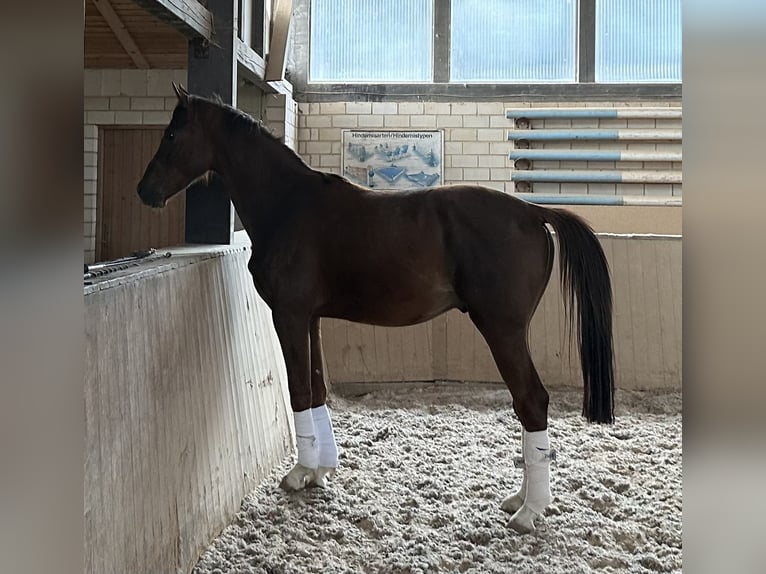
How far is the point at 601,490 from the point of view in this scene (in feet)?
9.61

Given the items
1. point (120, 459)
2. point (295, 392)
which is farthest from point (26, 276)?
point (295, 392)

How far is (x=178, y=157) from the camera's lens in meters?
3.10

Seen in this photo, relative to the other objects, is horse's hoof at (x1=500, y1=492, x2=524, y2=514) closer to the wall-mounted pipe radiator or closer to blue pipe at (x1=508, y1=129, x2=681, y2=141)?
the wall-mounted pipe radiator

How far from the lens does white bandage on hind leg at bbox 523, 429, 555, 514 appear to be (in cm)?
258

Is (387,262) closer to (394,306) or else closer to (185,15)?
(394,306)

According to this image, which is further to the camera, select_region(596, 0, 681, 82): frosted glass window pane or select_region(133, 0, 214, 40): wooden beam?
select_region(596, 0, 681, 82): frosted glass window pane

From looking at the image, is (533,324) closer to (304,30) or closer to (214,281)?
(214,281)

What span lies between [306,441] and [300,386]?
0.77 feet

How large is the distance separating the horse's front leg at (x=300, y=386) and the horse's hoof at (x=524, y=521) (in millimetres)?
861

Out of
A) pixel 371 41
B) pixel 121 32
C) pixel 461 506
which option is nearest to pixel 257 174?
pixel 461 506

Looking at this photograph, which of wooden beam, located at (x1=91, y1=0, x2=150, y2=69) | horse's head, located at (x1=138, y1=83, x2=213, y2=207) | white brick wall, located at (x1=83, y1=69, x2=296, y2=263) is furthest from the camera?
white brick wall, located at (x1=83, y1=69, x2=296, y2=263)

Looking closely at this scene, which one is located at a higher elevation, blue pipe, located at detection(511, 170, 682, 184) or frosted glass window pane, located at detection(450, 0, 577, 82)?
frosted glass window pane, located at detection(450, 0, 577, 82)

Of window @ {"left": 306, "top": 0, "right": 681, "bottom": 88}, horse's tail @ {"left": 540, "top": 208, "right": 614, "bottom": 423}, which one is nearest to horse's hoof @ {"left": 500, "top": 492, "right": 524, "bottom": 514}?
horse's tail @ {"left": 540, "top": 208, "right": 614, "bottom": 423}

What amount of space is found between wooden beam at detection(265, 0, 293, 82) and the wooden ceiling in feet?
2.43
